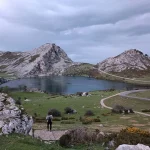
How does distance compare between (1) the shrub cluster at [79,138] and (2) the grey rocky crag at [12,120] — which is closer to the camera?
(1) the shrub cluster at [79,138]

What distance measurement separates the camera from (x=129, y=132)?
28094 millimetres

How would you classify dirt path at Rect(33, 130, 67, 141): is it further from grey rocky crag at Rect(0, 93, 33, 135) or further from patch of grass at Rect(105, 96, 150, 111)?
patch of grass at Rect(105, 96, 150, 111)

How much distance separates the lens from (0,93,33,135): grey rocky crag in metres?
28.8

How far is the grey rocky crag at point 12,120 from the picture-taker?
94.6ft

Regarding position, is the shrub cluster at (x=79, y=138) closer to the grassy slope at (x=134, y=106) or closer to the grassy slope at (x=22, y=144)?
the grassy slope at (x=22, y=144)

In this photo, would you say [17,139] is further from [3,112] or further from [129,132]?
[129,132]

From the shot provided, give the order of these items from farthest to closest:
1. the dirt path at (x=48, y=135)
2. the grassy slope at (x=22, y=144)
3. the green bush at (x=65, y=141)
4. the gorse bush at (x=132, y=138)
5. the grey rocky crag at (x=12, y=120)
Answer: the dirt path at (x=48, y=135) → the grey rocky crag at (x=12, y=120) → the green bush at (x=65, y=141) → the gorse bush at (x=132, y=138) → the grassy slope at (x=22, y=144)

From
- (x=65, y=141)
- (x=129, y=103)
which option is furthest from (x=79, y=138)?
(x=129, y=103)

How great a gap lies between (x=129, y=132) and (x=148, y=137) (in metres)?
1.63

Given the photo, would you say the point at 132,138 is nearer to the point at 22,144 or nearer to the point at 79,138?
the point at 79,138

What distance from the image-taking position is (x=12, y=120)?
2997 cm

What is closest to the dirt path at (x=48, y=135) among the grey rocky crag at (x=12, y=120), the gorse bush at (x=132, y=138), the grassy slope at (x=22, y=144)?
the grey rocky crag at (x=12, y=120)

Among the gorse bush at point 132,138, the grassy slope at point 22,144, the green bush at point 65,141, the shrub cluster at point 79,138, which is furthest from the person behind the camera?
the shrub cluster at point 79,138

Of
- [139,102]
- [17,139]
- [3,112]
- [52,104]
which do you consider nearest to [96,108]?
[52,104]
